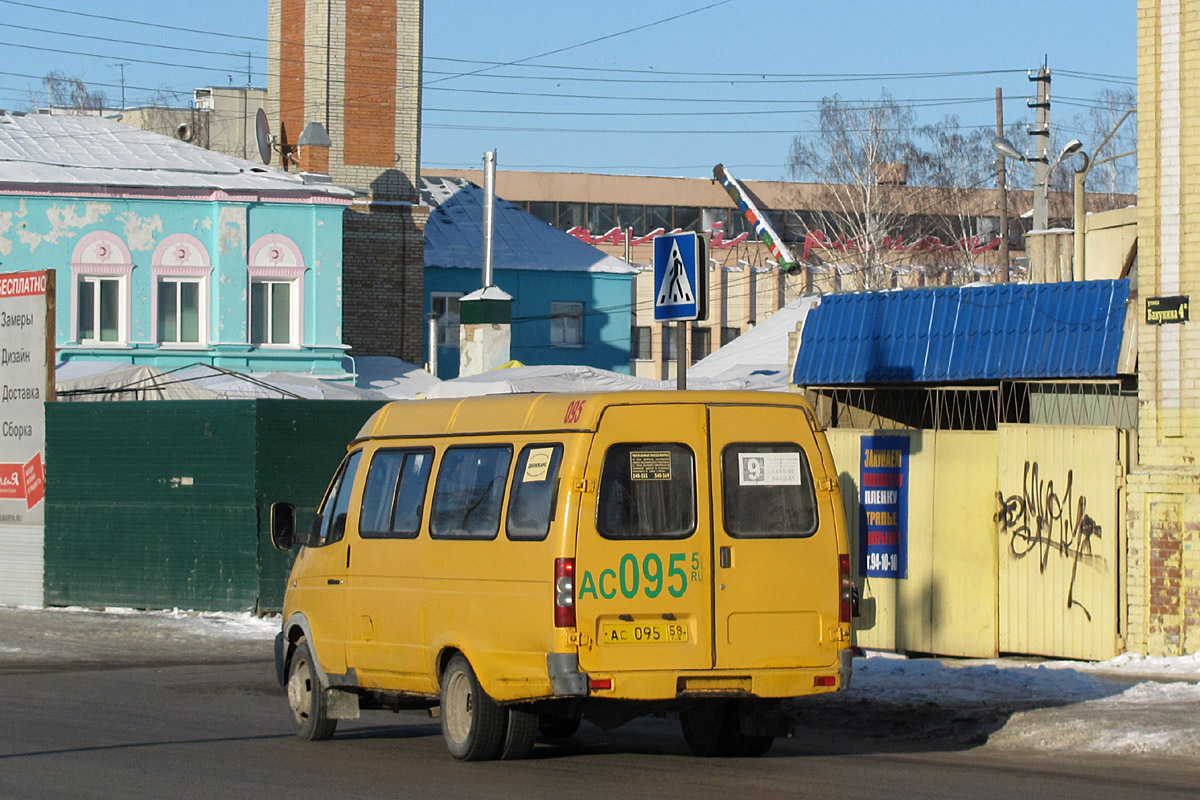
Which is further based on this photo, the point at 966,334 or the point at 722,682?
the point at 966,334

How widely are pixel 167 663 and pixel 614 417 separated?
345 inches

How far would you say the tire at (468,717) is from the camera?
377 inches

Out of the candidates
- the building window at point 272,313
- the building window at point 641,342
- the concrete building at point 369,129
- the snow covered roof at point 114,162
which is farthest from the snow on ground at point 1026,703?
the building window at point 641,342

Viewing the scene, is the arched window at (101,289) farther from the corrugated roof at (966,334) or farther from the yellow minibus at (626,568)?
the yellow minibus at (626,568)

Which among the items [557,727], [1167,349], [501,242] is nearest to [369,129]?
[501,242]

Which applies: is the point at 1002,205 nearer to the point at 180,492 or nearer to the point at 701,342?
the point at 701,342

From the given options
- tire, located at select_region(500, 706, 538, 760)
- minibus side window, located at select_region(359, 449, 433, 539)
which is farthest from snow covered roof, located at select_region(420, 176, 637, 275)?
tire, located at select_region(500, 706, 538, 760)

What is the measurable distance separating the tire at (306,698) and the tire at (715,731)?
8.11 ft

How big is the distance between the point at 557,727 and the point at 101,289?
25.0 m

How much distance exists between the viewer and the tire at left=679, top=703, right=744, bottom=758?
1017cm

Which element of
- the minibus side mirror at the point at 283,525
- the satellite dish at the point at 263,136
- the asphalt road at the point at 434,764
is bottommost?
the asphalt road at the point at 434,764

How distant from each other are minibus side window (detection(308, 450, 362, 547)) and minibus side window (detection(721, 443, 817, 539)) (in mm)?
2880

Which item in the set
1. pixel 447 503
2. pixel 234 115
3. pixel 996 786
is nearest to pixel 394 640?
pixel 447 503

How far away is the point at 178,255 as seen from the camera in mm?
33719
